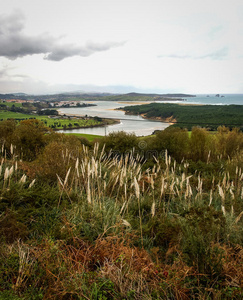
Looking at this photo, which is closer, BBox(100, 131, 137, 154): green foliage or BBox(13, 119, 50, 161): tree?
BBox(13, 119, 50, 161): tree

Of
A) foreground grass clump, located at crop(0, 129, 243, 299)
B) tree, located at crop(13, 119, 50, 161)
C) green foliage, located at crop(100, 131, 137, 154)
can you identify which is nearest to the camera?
foreground grass clump, located at crop(0, 129, 243, 299)

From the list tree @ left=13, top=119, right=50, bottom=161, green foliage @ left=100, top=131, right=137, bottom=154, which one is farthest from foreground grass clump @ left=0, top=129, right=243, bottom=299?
green foliage @ left=100, top=131, right=137, bottom=154

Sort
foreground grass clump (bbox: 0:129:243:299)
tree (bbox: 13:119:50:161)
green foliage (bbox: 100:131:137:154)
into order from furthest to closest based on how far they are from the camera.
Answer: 1. green foliage (bbox: 100:131:137:154)
2. tree (bbox: 13:119:50:161)
3. foreground grass clump (bbox: 0:129:243:299)

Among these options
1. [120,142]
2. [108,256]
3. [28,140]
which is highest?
[28,140]

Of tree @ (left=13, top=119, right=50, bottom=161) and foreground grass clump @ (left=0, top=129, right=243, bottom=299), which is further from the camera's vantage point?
tree @ (left=13, top=119, right=50, bottom=161)

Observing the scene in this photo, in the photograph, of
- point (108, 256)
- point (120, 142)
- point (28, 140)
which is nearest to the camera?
point (108, 256)

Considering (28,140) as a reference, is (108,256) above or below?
below

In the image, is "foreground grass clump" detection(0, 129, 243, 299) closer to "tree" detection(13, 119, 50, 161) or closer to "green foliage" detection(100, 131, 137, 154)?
"tree" detection(13, 119, 50, 161)

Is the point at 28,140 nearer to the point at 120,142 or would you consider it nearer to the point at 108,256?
the point at 120,142

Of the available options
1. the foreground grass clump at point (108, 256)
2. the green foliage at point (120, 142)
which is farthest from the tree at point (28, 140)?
the foreground grass clump at point (108, 256)

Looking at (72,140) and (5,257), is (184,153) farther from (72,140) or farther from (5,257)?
(5,257)

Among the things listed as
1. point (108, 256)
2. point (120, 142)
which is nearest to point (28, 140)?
point (120, 142)

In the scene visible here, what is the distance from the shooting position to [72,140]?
1742 centimetres

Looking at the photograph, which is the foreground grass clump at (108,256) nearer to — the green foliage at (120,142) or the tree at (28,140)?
the tree at (28,140)
